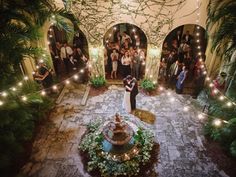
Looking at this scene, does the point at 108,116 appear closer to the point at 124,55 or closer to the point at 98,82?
the point at 98,82

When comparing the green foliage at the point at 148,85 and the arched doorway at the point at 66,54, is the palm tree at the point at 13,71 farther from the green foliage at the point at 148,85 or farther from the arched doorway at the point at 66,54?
the green foliage at the point at 148,85

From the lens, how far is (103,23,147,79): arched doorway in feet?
36.6

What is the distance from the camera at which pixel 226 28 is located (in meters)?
8.32

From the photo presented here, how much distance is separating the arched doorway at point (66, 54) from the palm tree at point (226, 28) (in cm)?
611

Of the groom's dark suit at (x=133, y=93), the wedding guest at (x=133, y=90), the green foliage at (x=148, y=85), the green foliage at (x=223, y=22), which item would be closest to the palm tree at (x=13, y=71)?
the wedding guest at (x=133, y=90)

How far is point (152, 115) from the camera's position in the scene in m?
9.66

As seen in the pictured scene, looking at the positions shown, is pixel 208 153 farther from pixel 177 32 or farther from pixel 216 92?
pixel 177 32

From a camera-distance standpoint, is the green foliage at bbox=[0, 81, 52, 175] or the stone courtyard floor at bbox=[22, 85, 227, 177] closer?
the green foliage at bbox=[0, 81, 52, 175]

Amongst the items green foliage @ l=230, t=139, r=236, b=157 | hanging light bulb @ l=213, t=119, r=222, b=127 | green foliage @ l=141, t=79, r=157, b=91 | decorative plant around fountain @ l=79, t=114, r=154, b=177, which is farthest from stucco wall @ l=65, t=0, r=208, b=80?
green foliage @ l=230, t=139, r=236, b=157

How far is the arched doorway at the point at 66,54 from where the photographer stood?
1147 centimetres

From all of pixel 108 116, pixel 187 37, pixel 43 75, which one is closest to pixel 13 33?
pixel 43 75

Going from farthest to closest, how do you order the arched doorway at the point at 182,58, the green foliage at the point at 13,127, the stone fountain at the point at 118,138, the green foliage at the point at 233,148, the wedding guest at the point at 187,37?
the wedding guest at the point at 187,37 → the arched doorway at the point at 182,58 → the stone fountain at the point at 118,138 → the green foliage at the point at 233,148 → the green foliage at the point at 13,127

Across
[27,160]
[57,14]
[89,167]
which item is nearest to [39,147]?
[27,160]

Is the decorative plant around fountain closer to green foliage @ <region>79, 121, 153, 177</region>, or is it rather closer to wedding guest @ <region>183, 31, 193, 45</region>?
green foliage @ <region>79, 121, 153, 177</region>
